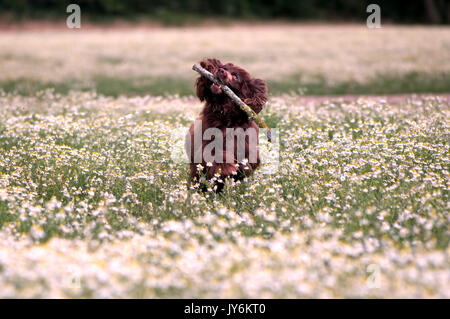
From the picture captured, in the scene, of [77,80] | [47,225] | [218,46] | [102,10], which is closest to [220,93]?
[47,225]

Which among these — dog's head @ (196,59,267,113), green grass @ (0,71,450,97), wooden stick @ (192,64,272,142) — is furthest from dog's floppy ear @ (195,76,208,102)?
green grass @ (0,71,450,97)

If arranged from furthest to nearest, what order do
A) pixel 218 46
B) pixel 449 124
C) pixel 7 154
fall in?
pixel 218 46, pixel 449 124, pixel 7 154

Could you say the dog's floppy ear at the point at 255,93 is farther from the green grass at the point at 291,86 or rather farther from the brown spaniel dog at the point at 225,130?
the green grass at the point at 291,86

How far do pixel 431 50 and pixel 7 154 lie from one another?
1786cm

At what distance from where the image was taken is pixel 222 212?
4434mm

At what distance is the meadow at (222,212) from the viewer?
3.27 metres

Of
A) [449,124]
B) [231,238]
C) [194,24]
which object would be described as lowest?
[231,238]

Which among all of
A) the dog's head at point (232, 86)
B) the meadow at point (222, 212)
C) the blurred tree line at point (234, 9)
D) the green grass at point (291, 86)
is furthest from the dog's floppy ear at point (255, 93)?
the blurred tree line at point (234, 9)

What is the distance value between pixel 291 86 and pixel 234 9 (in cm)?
3534

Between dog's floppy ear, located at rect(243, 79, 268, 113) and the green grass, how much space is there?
8.44m

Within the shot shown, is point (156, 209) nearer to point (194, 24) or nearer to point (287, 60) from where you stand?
point (287, 60)

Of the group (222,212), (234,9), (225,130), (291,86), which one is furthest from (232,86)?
(234,9)

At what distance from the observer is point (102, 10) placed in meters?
45.2

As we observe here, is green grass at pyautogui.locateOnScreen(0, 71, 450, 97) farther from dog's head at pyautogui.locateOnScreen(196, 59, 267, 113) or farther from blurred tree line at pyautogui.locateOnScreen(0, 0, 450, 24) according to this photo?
blurred tree line at pyautogui.locateOnScreen(0, 0, 450, 24)
